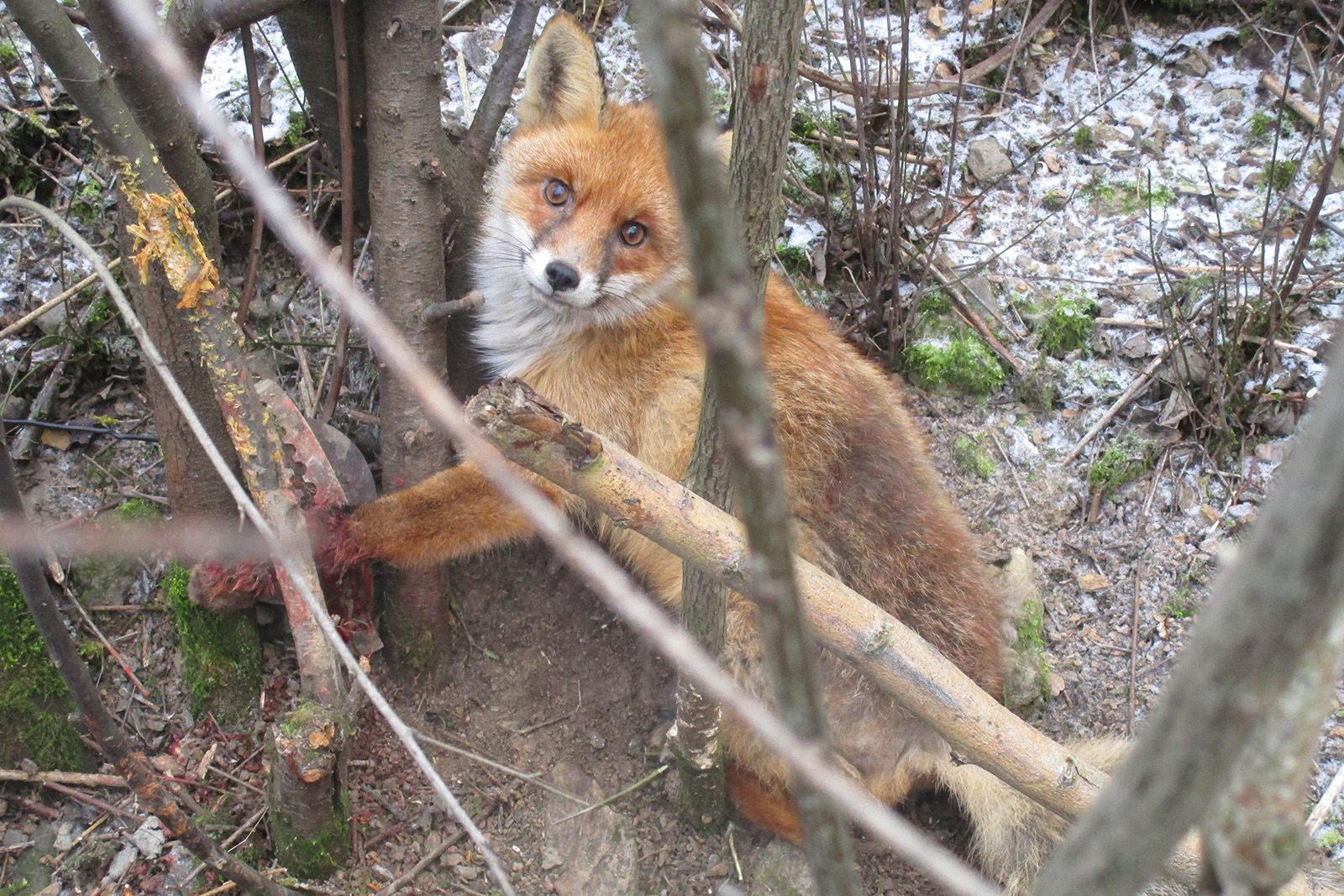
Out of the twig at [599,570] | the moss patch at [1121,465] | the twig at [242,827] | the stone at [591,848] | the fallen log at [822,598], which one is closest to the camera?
the twig at [599,570]

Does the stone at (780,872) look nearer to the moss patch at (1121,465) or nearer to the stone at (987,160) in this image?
the moss patch at (1121,465)

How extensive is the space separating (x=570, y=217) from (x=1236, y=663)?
12.3 ft

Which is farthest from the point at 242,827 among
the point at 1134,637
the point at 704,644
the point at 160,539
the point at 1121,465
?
the point at 1121,465

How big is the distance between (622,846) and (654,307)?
8.00ft

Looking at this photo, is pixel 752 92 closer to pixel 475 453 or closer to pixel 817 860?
pixel 475 453

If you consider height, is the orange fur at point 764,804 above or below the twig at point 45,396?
below

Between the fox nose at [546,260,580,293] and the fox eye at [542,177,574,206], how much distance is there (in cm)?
46

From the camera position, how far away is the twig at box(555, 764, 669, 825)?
4.14 m

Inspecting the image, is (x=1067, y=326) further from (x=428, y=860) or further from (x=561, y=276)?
(x=428, y=860)

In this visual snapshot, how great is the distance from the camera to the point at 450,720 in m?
4.39

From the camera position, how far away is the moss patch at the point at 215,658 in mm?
3908

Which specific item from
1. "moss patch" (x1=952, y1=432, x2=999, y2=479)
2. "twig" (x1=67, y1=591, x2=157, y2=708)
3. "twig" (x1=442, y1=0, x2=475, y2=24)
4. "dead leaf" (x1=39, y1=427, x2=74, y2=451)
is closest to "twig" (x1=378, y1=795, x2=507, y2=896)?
"twig" (x1=67, y1=591, x2=157, y2=708)

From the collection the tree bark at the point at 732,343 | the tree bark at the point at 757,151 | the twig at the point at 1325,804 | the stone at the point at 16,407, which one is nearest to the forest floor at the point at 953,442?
the stone at the point at 16,407

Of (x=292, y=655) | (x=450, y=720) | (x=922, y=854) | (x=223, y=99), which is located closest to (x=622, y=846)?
(x=450, y=720)
